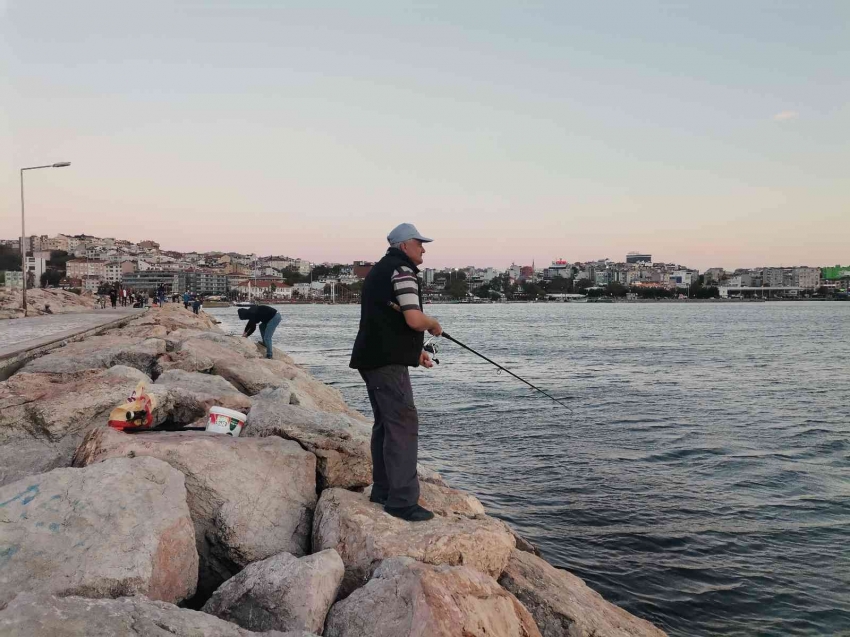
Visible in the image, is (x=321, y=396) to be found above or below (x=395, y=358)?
below

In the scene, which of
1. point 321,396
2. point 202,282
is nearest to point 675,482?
point 321,396

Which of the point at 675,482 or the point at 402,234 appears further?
the point at 675,482

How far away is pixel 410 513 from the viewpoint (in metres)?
4.09

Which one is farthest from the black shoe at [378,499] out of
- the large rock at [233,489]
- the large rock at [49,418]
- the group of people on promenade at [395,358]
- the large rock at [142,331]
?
the large rock at [142,331]

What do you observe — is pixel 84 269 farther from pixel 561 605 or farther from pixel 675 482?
pixel 561 605

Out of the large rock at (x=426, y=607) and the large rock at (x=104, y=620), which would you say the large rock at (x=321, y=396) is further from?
the large rock at (x=104, y=620)

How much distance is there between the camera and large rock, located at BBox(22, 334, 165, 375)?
8.05 metres

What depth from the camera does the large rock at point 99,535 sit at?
3055mm

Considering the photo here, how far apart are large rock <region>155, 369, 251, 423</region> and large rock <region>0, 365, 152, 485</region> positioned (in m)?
0.32

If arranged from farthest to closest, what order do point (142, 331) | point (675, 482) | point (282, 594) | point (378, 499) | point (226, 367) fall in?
point (142, 331), point (226, 367), point (675, 482), point (378, 499), point (282, 594)

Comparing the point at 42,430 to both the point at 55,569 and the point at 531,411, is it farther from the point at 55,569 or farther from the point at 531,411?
the point at 531,411

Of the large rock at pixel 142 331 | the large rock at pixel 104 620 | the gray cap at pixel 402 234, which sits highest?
the gray cap at pixel 402 234

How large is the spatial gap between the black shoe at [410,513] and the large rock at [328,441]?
77cm

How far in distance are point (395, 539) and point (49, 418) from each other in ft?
10.3
